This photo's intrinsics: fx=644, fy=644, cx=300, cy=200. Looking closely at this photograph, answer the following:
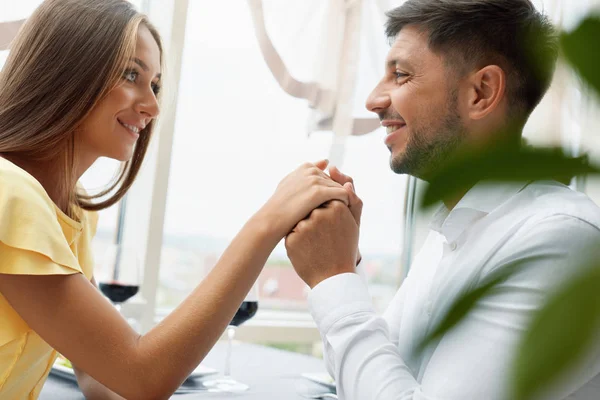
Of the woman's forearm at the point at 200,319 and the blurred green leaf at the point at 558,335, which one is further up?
the blurred green leaf at the point at 558,335

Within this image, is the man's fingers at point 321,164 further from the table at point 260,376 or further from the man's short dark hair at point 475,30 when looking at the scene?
the table at point 260,376

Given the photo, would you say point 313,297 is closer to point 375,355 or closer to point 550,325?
point 375,355

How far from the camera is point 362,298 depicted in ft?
3.44

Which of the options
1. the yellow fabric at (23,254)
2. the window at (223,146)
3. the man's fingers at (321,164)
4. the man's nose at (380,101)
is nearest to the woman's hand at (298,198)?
the man's fingers at (321,164)

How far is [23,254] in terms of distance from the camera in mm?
1111

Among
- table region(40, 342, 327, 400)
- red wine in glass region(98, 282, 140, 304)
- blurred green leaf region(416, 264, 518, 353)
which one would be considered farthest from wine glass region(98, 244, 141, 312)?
blurred green leaf region(416, 264, 518, 353)

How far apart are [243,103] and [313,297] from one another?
178 cm

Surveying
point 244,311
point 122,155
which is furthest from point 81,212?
point 244,311

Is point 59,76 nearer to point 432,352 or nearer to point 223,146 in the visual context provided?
point 432,352

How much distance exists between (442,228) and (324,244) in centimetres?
25

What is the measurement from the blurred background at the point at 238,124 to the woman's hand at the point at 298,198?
1225 millimetres

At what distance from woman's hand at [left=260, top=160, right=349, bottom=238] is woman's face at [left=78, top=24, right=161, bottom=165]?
42 cm

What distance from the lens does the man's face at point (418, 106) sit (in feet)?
4.52

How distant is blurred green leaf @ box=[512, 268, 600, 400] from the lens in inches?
7.9
